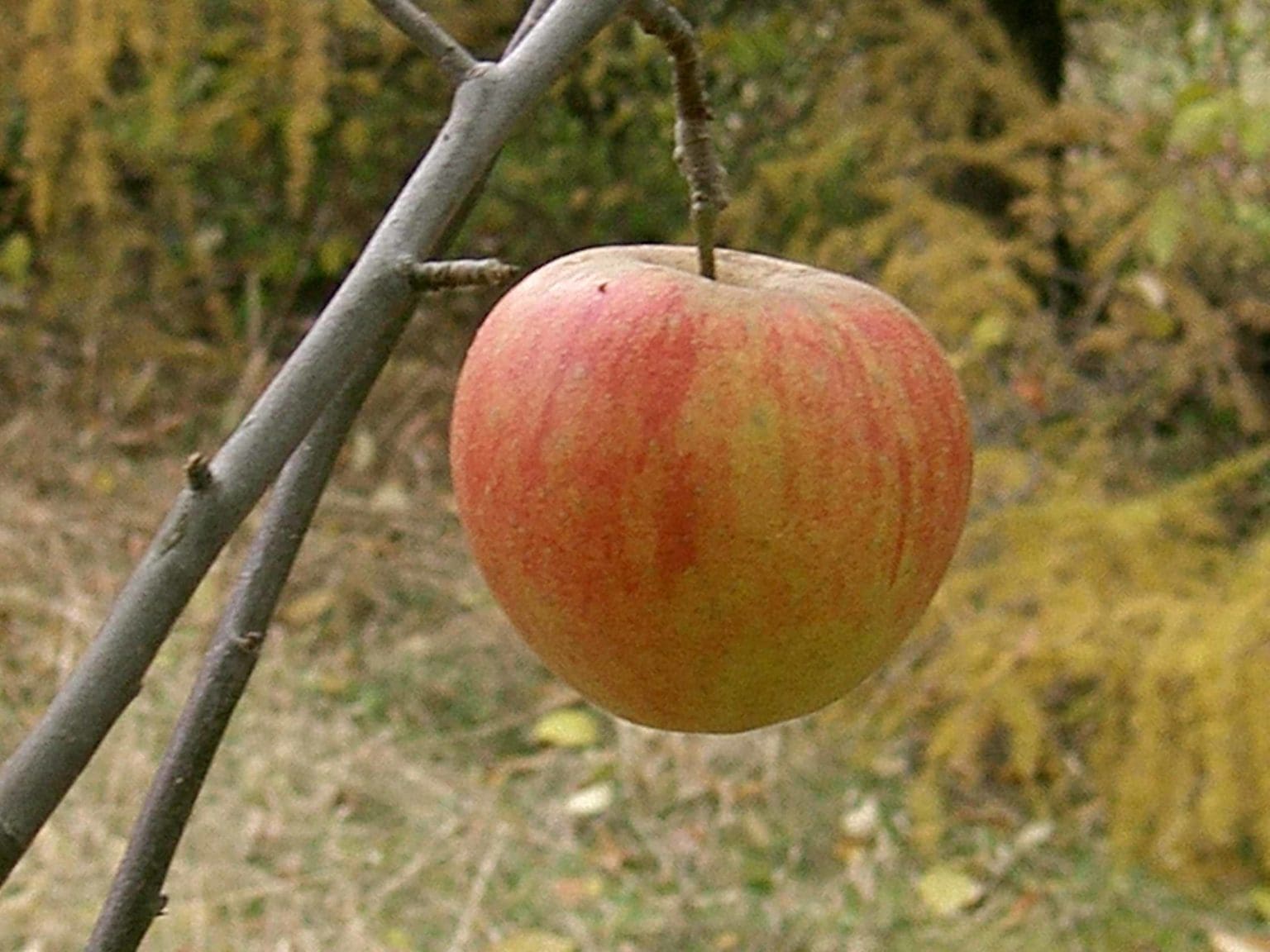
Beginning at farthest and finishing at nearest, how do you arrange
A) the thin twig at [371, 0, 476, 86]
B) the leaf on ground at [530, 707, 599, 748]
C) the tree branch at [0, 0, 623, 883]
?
the leaf on ground at [530, 707, 599, 748] < the thin twig at [371, 0, 476, 86] < the tree branch at [0, 0, 623, 883]

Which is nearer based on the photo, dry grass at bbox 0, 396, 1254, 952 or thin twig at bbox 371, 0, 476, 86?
thin twig at bbox 371, 0, 476, 86

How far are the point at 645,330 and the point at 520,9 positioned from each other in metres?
2.31

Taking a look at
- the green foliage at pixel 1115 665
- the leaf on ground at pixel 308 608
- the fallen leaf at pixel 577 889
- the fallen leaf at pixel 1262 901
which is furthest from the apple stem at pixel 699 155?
the leaf on ground at pixel 308 608

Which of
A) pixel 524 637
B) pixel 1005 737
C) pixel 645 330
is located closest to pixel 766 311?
pixel 645 330

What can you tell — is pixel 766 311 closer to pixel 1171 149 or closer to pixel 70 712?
pixel 70 712

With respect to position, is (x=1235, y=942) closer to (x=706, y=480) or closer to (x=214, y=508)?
(x=706, y=480)

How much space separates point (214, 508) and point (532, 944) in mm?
1375

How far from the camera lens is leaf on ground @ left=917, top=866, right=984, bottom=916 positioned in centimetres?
177

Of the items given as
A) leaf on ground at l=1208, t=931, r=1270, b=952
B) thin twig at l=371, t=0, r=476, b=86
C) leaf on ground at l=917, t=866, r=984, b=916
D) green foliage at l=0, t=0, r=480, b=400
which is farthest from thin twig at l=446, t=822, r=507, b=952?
thin twig at l=371, t=0, r=476, b=86

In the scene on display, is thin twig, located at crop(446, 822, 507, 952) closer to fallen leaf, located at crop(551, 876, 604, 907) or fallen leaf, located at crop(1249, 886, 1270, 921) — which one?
fallen leaf, located at crop(551, 876, 604, 907)

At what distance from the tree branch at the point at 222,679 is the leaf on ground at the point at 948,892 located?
4.43ft

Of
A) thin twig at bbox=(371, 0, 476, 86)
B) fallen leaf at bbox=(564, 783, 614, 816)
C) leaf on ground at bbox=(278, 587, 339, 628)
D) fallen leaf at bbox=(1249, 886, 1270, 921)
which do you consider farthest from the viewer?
leaf on ground at bbox=(278, 587, 339, 628)

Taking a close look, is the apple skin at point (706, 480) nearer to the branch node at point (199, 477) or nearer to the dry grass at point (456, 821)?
the branch node at point (199, 477)

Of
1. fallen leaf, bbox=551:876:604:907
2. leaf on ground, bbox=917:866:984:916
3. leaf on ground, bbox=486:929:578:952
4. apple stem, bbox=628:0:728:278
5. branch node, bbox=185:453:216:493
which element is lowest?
leaf on ground, bbox=917:866:984:916
